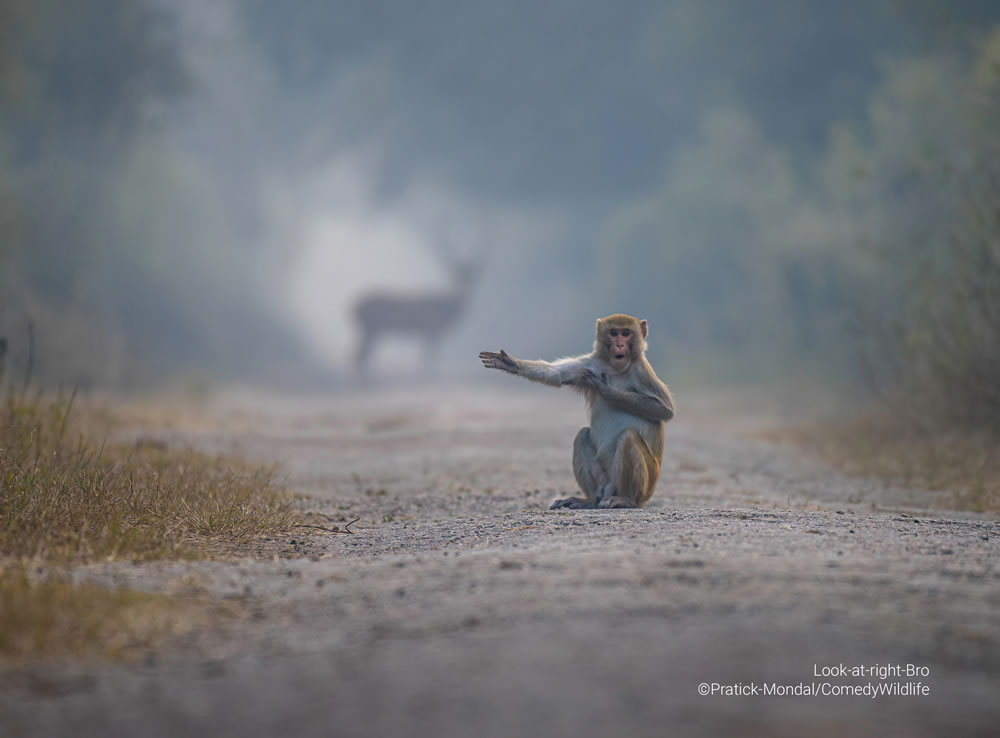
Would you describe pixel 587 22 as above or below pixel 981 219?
above

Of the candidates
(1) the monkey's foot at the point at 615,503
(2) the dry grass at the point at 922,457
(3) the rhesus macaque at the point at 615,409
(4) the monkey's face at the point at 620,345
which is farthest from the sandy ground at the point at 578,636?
(2) the dry grass at the point at 922,457

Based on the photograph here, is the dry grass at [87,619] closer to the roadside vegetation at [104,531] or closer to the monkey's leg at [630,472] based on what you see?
the roadside vegetation at [104,531]

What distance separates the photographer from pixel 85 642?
11.2ft

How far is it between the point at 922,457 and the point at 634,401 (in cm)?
537

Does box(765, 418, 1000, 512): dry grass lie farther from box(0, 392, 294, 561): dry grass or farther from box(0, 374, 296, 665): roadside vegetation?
box(0, 374, 296, 665): roadside vegetation

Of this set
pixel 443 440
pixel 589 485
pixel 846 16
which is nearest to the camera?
pixel 589 485

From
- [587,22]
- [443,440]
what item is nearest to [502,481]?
[443,440]

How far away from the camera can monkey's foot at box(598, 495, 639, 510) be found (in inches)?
268

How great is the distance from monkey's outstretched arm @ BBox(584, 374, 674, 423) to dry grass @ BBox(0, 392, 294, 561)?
2292 mm

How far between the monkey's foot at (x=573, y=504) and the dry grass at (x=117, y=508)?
1.91 meters

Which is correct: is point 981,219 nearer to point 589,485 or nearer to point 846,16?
point 589,485

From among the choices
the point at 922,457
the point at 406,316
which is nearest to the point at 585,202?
the point at 406,316

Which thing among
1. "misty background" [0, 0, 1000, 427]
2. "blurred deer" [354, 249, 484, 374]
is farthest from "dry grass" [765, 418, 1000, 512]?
"blurred deer" [354, 249, 484, 374]

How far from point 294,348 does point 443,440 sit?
2174cm
